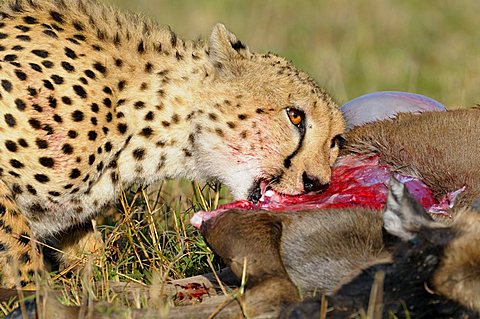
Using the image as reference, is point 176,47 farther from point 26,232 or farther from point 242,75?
point 26,232

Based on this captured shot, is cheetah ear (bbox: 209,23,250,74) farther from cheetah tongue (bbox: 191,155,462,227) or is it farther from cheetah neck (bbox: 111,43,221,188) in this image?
cheetah tongue (bbox: 191,155,462,227)

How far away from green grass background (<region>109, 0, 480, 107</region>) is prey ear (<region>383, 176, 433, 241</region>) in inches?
193

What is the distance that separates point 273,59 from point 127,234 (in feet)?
3.58

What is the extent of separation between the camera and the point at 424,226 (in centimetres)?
320

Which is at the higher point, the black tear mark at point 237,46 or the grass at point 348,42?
the grass at point 348,42

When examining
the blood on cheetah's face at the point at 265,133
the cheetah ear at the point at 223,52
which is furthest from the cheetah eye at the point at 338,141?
the cheetah ear at the point at 223,52

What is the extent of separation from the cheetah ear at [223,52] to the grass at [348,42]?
25.0 inches

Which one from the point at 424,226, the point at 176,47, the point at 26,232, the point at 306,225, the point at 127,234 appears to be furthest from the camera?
the point at 176,47

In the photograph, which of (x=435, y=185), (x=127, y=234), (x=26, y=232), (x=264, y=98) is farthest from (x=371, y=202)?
(x=26, y=232)

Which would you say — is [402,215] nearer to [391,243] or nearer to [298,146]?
[391,243]

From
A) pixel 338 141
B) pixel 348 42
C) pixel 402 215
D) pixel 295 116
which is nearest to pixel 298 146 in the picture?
pixel 295 116

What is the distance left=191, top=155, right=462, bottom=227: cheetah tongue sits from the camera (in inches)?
160

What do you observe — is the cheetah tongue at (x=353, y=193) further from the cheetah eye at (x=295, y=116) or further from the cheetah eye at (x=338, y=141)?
the cheetah eye at (x=295, y=116)

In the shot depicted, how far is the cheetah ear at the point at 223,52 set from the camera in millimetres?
4523
